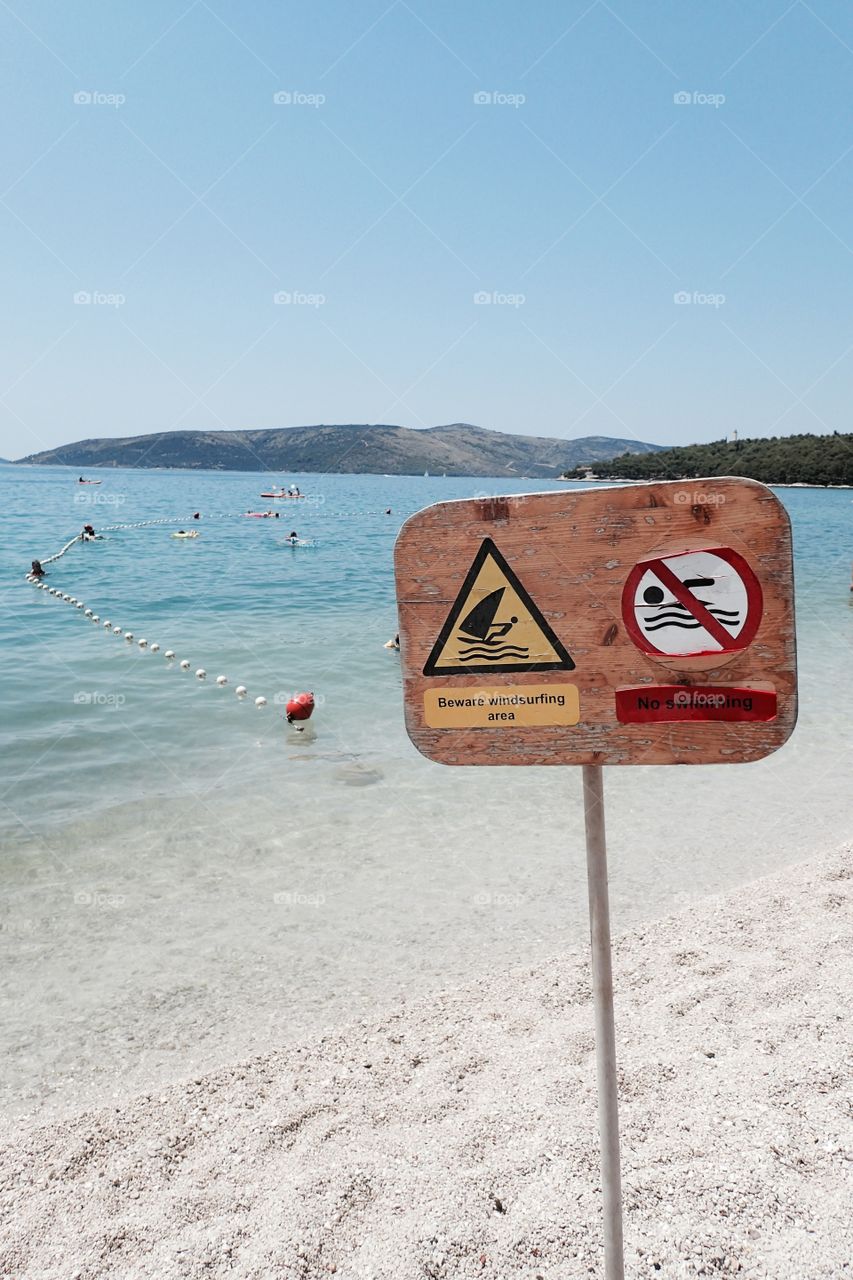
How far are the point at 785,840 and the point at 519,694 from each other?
17.9 ft

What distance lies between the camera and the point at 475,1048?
11.9ft

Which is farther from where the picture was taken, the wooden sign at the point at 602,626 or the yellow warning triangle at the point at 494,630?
the yellow warning triangle at the point at 494,630

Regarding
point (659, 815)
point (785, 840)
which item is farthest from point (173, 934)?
point (785, 840)

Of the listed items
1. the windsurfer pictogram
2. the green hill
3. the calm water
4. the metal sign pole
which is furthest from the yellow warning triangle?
the green hill

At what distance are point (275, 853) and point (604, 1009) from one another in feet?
16.4

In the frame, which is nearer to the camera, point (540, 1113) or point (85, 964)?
point (540, 1113)

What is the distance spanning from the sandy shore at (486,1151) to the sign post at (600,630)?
1.32 m

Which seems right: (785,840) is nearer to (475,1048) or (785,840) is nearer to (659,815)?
(659,815)

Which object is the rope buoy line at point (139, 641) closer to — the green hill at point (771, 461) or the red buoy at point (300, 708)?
the red buoy at point (300, 708)

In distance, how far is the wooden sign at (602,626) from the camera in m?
1.60

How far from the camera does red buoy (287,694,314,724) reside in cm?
1045

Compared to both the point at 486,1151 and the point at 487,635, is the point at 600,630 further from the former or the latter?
the point at 486,1151

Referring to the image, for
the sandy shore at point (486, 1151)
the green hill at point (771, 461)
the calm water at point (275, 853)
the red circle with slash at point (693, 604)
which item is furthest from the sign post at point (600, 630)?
the green hill at point (771, 461)

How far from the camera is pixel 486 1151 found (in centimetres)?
287
